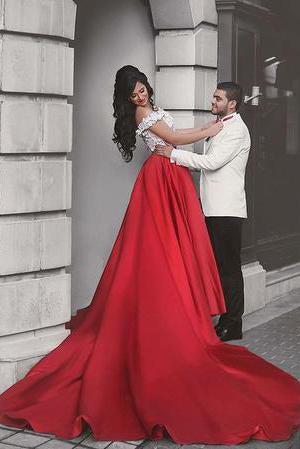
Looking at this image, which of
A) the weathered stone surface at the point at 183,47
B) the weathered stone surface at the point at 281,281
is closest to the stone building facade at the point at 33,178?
the weathered stone surface at the point at 183,47

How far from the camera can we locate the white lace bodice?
723 cm

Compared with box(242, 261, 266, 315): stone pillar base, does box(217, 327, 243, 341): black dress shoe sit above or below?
below

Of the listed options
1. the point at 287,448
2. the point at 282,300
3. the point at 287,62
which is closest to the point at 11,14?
the point at 287,448

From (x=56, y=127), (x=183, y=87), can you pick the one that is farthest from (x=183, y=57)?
(x=56, y=127)

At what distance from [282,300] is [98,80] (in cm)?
350

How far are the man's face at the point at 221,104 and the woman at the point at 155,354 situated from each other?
392 millimetres

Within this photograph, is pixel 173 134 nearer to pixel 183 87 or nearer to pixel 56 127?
pixel 56 127

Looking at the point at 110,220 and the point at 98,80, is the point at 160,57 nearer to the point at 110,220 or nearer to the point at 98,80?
the point at 98,80

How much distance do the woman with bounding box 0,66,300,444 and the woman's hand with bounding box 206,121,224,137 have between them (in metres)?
0.08

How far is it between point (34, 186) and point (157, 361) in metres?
1.53

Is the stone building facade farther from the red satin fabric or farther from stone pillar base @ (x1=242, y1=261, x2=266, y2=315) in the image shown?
stone pillar base @ (x1=242, y1=261, x2=266, y2=315)

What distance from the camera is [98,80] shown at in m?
8.41

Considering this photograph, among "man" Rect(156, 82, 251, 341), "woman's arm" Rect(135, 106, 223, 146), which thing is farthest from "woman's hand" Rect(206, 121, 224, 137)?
"woman's arm" Rect(135, 106, 223, 146)

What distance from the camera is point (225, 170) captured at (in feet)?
26.2
